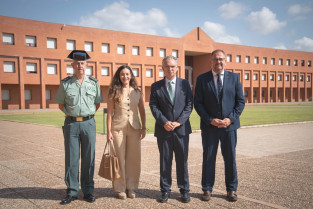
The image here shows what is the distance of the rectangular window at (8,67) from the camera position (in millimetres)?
34406

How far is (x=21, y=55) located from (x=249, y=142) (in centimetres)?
3286

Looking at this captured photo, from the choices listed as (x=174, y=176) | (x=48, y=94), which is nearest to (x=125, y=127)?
(x=174, y=176)

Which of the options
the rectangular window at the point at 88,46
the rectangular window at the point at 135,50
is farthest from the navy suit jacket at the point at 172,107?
the rectangular window at the point at 135,50

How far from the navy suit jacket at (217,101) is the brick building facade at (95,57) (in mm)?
34993

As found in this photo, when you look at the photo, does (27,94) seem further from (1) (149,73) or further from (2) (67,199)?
(2) (67,199)

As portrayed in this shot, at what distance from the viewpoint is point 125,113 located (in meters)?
4.46

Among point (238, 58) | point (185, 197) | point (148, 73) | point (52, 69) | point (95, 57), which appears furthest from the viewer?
point (238, 58)

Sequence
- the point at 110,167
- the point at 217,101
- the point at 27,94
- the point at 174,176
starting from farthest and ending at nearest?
the point at 27,94, the point at 174,176, the point at 217,101, the point at 110,167

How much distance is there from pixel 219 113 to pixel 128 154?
1.51 meters

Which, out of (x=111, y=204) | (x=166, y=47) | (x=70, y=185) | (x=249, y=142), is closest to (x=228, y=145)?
(x=111, y=204)

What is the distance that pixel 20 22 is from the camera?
1372 inches

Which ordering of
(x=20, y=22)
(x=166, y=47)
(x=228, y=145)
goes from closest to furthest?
(x=228, y=145) < (x=20, y=22) < (x=166, y=47)

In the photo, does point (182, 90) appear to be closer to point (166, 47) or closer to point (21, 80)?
point (21, 80)

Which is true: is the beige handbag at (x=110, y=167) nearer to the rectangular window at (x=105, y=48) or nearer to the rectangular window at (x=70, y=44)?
the rectangular window at (x=70, y=44)
